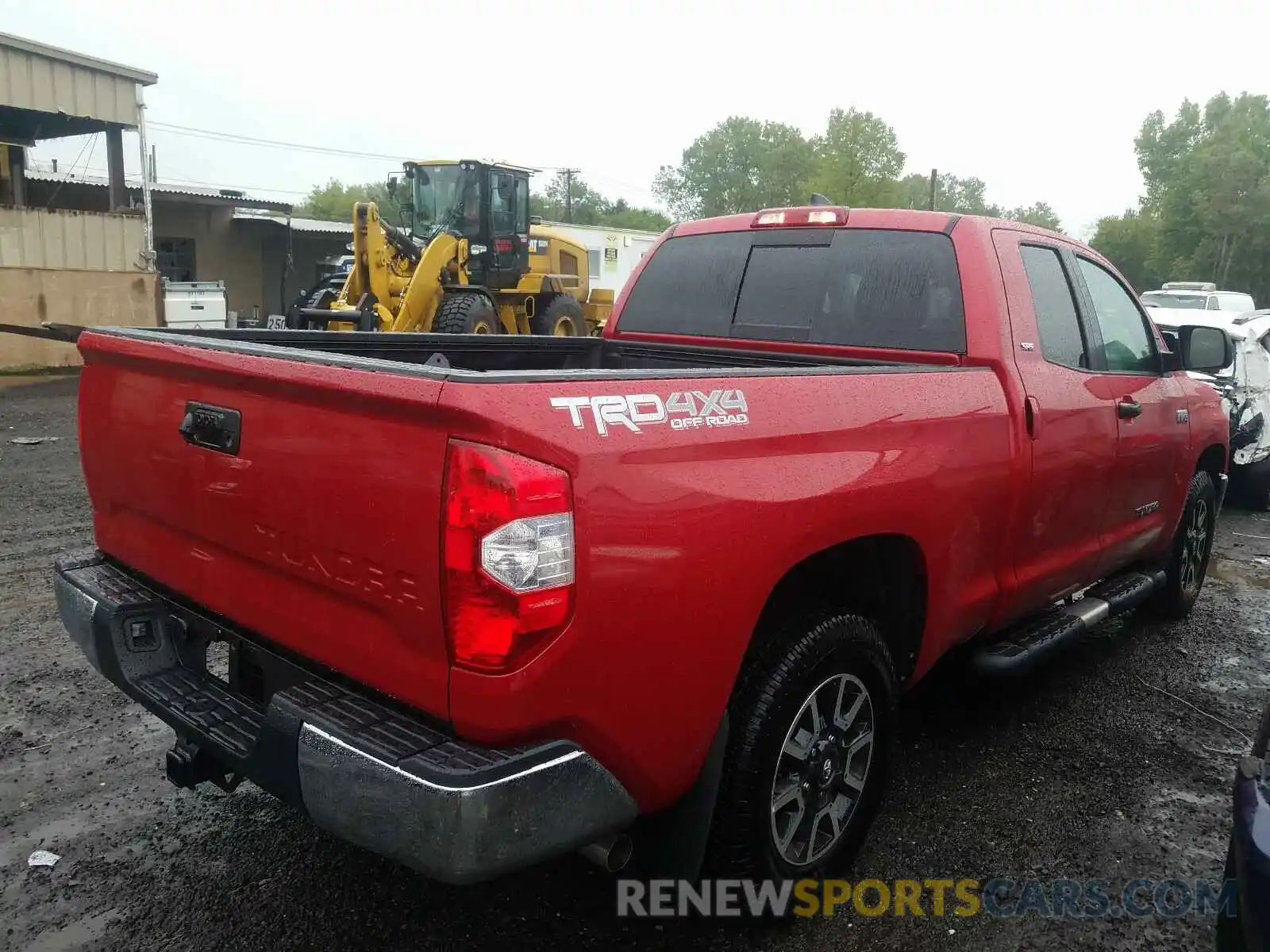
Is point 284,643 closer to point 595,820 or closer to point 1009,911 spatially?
point 595,820

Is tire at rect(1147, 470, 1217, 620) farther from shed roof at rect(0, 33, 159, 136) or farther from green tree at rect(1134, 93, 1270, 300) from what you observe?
green tree at rect(1134, 93, 1270, 300)

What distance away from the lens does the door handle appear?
13.6 feet

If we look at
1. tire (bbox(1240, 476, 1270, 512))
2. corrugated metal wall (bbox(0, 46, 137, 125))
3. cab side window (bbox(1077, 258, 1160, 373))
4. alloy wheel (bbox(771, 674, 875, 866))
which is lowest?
tire (bbox(1240, 476, 1270, 512))

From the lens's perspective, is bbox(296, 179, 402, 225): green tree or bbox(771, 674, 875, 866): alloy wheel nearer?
bbox(771, 674, 875, 866): alloy wheel

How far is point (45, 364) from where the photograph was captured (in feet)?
52.5

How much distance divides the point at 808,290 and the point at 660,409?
209 cm

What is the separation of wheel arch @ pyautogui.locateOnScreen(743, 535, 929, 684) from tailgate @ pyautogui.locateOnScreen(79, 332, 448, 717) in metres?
0.96

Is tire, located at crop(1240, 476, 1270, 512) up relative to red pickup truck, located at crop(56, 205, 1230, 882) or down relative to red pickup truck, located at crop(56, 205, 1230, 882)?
down

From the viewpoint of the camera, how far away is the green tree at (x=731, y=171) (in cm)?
9238

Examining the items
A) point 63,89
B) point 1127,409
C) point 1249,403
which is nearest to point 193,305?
point 63,89

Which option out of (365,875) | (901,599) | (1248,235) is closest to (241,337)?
(365,875)

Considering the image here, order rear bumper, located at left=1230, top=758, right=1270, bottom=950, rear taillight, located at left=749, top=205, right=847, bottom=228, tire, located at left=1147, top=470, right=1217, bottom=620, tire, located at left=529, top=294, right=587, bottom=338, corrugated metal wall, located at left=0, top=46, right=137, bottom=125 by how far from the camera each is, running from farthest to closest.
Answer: tire, located at left=529, top=294, right=587, bottom=338
corrugated metal wall, located at left=0, top=46, right=137, bottom=125
tire, located at left=1147, top=470, right=1217, bottom=620
rear taillight, located at left=749, top=205, right=847, bottom=228
rear bumper, located at left=1230, top=758, right=1270, bottom=950

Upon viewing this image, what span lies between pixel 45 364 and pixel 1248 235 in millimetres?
58705

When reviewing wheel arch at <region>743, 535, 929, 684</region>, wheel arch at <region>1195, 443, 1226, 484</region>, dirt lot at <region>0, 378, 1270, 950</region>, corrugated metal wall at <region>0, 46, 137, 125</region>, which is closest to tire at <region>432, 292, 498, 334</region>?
dirt lot at <region>0, 378, 1270, 950</region>
